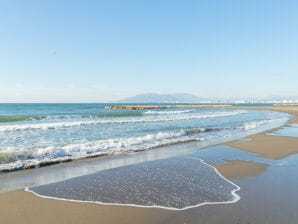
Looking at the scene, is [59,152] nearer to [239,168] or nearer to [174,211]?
[239,168]

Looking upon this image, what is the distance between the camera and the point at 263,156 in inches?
450

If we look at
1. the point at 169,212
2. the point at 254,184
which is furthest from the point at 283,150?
the point at 169,212

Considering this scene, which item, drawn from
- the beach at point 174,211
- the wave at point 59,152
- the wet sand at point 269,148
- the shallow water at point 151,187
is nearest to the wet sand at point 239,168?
the shallow water at point 151,187

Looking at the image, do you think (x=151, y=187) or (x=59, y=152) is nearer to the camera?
(x=151, y=187)

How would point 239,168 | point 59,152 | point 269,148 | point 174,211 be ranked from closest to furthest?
point 174,211 < point 239,168 < point 59,152 < point 269,148

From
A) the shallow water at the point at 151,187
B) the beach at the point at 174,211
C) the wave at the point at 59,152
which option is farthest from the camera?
the wave at the point at 59,152

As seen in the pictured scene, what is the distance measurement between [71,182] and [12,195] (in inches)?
60.2

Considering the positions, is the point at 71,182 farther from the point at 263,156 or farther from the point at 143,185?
the point at 263,156

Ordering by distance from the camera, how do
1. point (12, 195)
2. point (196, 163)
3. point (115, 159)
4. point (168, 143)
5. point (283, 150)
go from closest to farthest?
point (12, 195)
point (196, 163)
point (115, 159)
point (283, 150)
point (168, 143)

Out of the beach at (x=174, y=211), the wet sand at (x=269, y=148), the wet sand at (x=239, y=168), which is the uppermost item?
the beach at (x=174, y=211)

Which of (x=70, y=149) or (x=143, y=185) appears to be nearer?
(x=143, y=185)

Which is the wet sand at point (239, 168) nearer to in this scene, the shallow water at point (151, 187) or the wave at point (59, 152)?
the shallow water at point (151, 187)

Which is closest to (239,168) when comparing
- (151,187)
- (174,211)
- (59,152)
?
(151,187)

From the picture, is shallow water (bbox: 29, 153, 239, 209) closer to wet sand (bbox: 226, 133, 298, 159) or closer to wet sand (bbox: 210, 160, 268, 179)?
wet sand (bbox: 210, 160, 268, 179)
